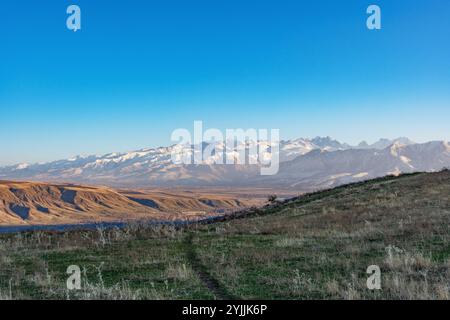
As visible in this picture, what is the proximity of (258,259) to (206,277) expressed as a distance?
325 centimetres

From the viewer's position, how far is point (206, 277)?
15.4 meters

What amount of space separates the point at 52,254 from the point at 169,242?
5802mm

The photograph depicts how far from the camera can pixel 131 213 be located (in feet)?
621

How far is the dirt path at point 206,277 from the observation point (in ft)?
42.0

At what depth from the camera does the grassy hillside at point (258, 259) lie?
514 inches

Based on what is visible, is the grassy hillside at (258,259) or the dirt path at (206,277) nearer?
the dirt path at (206,277)

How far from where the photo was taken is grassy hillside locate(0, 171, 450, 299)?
1306 cm

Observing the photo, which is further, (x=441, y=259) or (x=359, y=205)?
(x=359, y=205)

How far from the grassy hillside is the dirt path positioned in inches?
1.2

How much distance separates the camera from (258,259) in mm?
18031

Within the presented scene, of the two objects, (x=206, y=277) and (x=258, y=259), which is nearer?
(x=206, y=277)

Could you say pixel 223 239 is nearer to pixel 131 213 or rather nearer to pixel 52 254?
pixel 52 254

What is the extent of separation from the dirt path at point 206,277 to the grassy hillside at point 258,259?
0.10 feet
